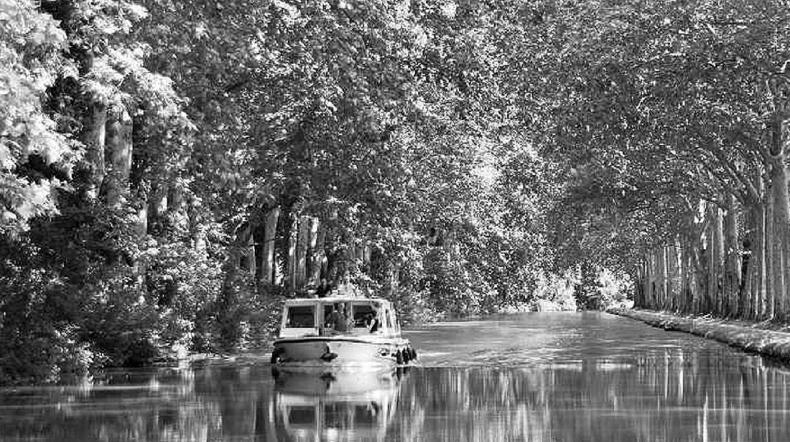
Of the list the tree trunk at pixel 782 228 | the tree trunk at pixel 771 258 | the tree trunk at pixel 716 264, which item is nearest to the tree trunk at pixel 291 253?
the tree trunk at pixel 771 258

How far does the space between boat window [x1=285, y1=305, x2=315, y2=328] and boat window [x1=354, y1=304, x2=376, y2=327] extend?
127cm

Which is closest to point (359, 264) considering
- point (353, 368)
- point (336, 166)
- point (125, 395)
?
point (336, 166)

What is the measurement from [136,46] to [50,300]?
7591 millimetres

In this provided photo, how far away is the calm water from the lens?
16.8 meters

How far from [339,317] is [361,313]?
129cm

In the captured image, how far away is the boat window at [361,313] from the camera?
3566 centimetres

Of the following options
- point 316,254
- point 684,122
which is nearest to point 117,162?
point 684,122

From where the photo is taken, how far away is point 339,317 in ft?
115

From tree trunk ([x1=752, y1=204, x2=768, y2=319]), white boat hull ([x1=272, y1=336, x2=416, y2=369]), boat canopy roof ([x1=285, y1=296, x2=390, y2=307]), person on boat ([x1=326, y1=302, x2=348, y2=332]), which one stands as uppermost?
tree trunk ([x1=752, y1=204, x2=768, y2=319])

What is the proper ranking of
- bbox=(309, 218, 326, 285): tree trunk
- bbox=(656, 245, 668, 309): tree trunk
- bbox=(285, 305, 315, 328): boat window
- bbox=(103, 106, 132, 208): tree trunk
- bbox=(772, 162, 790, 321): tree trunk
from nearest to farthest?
bbox=(103, 106, 132, 208): tree trunk < bbox=(285, 305, 315, 328): boat window < bbox=(772, 162, 790, 321): tree trunk < bbox=(309, 218, 326, 285): tree trunk < bbox=(656, 245, 668, 309): tree trunk

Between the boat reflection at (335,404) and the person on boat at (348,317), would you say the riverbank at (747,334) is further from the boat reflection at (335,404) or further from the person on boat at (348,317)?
the person on boat at (348,317)

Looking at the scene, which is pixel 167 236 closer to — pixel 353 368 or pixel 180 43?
pixel 353 368

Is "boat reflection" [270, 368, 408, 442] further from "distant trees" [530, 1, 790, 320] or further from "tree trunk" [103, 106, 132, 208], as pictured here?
"distant trees" [530, 1, 790, 320]

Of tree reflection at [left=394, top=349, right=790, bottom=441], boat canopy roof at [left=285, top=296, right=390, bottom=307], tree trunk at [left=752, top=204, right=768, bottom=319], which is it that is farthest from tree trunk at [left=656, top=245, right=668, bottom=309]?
tree reflection at [left=394, top=349, right=790, bottom=441]
